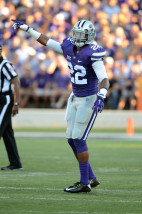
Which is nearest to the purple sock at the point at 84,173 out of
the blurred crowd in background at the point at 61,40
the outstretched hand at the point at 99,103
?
the outstretched hand at the point at 99,103

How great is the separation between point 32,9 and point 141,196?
16414mm

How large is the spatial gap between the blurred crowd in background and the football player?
532 inches

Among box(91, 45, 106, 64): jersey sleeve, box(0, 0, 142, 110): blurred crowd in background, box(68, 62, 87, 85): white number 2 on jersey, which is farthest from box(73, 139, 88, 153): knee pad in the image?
box(0, 0, 142, 110): blurred crowd in background

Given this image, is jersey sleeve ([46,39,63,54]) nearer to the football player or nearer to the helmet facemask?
the football player

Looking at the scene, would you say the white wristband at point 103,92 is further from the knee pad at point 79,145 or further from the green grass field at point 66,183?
the green grass field at point 66,183

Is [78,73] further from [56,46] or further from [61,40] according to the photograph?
[61,40]

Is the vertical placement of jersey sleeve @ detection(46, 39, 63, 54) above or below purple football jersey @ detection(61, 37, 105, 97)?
above

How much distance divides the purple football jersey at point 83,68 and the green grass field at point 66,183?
107 centimetres

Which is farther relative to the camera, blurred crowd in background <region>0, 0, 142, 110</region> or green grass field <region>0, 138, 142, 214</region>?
blurred crowd in background <region>0, 0, 142, 110</region>

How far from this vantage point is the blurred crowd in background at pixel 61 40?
794 inches

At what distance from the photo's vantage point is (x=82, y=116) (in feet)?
20.6

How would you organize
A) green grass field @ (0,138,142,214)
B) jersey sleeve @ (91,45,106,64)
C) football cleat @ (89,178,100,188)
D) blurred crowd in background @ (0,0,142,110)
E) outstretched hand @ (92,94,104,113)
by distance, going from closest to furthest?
green grass field @ (0,138,142,214)
outstretched hand @ (92,94,104,113)
jersey sleeve @ (91,45,106,64)
football cleat @ (89,178,100,188)
blurred crowd in background @ (0,0,142,110)

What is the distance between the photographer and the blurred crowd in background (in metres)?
20.2

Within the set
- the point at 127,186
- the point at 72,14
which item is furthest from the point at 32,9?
the point at 127,186
